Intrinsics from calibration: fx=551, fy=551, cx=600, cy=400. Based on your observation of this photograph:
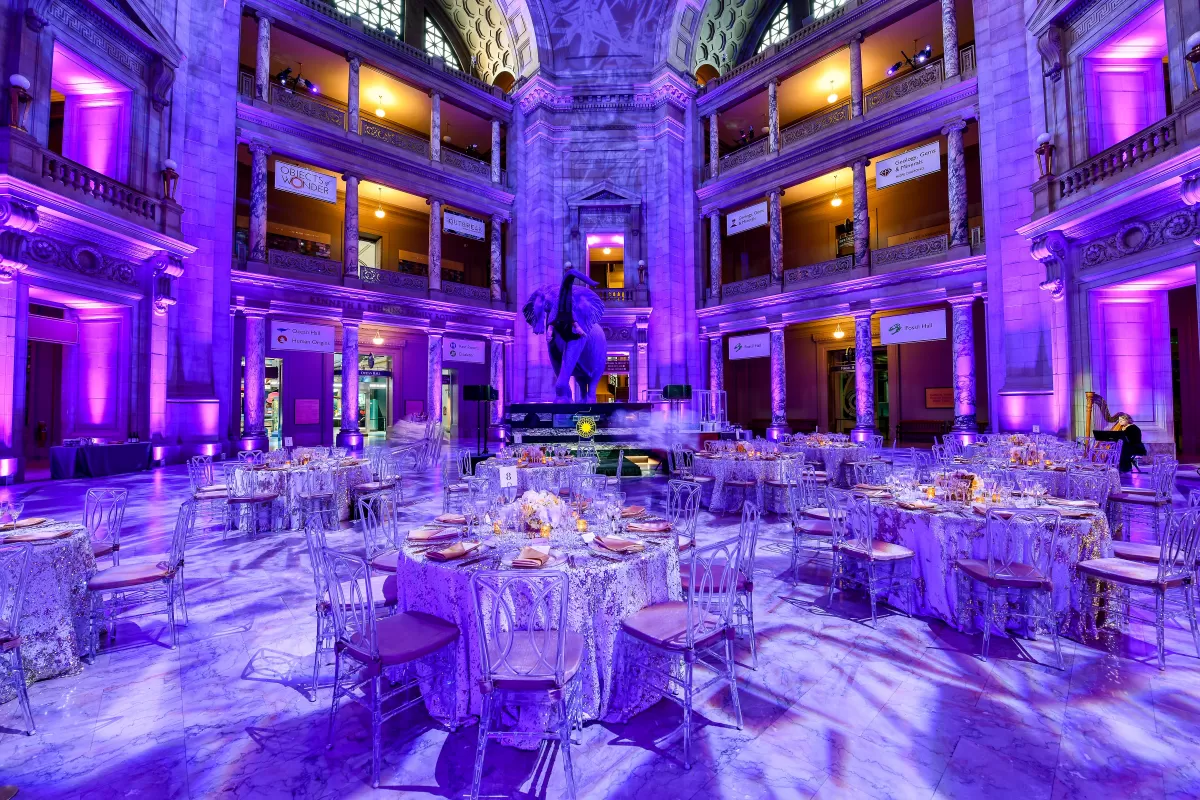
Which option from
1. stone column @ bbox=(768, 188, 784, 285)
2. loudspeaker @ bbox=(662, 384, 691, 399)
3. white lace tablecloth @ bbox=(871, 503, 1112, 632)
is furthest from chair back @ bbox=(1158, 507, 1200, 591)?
stone column @ bbox=(768, 188, 784, 285)

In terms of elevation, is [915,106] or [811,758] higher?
[915,106]

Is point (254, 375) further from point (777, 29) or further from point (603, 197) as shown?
point (777, 29)

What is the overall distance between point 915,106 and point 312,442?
21005 mm

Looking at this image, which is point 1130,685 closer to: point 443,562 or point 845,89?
point 443,562

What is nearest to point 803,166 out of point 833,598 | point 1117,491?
point 1117,491

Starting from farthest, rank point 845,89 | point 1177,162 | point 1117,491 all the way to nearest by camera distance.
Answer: point 845,89 < point 1177,162 < point 1117,491

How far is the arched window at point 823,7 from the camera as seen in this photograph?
62.9 ft

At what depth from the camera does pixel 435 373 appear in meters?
18.5

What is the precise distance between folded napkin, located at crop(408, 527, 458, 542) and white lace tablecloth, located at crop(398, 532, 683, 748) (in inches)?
10.3

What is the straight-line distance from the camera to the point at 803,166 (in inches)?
691

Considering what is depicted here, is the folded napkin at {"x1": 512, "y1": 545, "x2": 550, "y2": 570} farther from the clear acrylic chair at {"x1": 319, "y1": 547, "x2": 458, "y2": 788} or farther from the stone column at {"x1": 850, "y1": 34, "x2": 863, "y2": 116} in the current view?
the stone column at {"x1": 850, "y1": 34, "x2": 863, "y2": 116}

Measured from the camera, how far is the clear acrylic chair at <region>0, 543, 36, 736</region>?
2598mm

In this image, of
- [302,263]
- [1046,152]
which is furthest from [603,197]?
[1046,152]

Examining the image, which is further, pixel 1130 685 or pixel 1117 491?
pixel 1117 491
